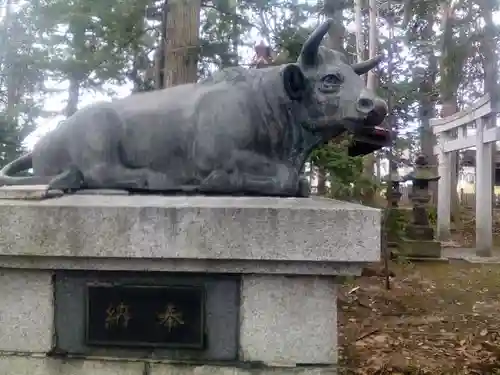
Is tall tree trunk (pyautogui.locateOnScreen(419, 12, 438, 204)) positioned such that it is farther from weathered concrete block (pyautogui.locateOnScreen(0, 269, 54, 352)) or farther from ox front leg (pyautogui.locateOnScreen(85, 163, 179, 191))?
weathered concrete block (pyautogui.locateOnScreen(0, 269, 54, 352))

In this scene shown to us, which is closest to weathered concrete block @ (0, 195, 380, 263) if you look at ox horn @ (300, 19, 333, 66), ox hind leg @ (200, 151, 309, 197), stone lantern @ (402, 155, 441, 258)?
ox hind leg @ (200, 151, 309, 197)

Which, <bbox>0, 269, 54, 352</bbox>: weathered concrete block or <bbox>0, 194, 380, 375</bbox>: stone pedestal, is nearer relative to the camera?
<bbox>0, 194, 380, 375</bbox>: stone pedestal

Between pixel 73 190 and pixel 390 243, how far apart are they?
657 centimetres

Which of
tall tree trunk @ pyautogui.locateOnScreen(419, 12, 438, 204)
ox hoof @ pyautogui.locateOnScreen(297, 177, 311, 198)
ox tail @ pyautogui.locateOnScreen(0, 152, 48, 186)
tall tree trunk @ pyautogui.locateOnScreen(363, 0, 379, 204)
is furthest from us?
tall tree trunk @ pyautogui.locateOnScreen(419, 12, 438, 204)

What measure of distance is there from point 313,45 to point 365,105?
0.35 metres

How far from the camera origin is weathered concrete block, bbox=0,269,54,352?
7.30 ft

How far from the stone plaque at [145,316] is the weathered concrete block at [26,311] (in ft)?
0.57

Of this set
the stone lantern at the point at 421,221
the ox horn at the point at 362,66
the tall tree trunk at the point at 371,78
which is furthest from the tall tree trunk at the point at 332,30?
the stone lantern at the point at 421,221

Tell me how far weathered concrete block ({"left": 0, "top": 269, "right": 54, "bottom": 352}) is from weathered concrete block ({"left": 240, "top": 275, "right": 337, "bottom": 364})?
0.79 meters

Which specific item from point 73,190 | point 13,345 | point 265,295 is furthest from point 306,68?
point 13,345

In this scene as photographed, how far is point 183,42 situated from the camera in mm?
5633

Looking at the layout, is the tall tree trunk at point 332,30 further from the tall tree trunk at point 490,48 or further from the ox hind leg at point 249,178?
the ox hind leg at point 249,178

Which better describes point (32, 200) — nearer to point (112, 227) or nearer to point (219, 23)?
point (112, 227)

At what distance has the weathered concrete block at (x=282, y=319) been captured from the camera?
85.6 inches
